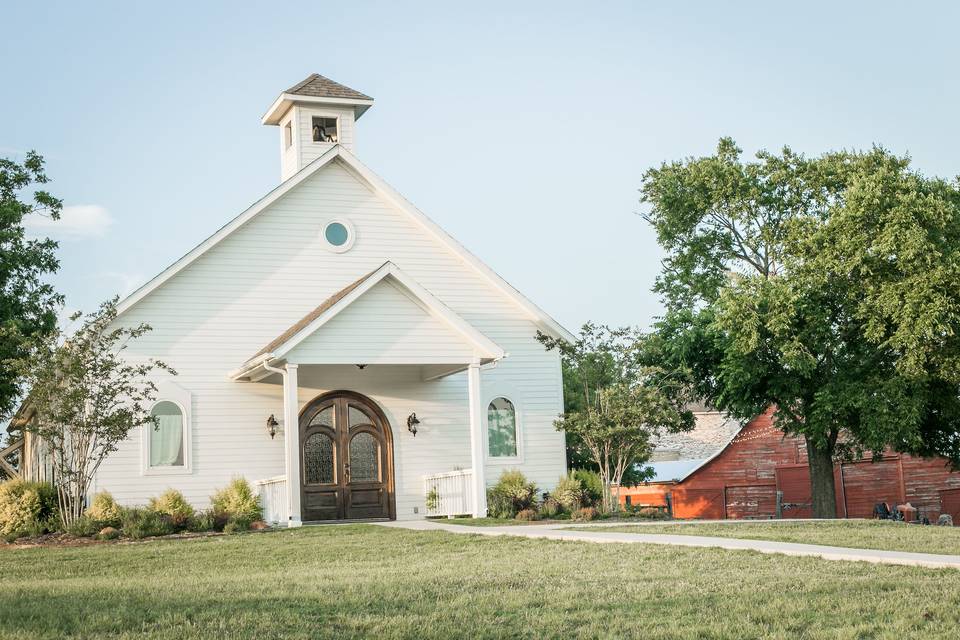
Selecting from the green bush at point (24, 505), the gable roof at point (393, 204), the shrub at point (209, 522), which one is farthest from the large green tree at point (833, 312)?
the green bush at point (24, 505)

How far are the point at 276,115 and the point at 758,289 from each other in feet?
41.4

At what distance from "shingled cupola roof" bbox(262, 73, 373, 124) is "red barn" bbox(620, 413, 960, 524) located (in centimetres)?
1601

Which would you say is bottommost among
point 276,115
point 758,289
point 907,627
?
point 907,627

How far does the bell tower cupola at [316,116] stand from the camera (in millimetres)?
26281

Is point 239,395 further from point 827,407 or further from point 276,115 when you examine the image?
point 827,407

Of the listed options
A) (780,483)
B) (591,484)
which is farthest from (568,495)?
(780,483)

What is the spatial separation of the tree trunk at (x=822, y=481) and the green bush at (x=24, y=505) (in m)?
17.8

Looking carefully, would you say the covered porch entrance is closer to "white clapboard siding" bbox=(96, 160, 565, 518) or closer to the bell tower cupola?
"white clapboard siding" bbox=(96, 160, 565, 518)

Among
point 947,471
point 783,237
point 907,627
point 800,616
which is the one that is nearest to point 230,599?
point 800,616

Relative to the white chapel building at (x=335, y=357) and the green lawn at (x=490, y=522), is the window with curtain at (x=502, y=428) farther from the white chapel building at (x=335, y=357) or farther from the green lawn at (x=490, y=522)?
the green lawn at (x=490, y=522)

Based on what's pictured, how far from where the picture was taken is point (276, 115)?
27594 mm

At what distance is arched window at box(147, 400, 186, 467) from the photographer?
22906 millimetres

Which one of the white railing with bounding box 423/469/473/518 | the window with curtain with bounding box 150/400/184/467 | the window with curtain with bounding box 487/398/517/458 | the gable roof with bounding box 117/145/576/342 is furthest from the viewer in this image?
the window with curtain with bounding box 487/398/517/458

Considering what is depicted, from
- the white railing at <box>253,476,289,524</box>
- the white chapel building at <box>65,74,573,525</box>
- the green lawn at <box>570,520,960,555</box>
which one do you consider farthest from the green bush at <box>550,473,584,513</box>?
the white railing at <box>253,476,289,524</box>
